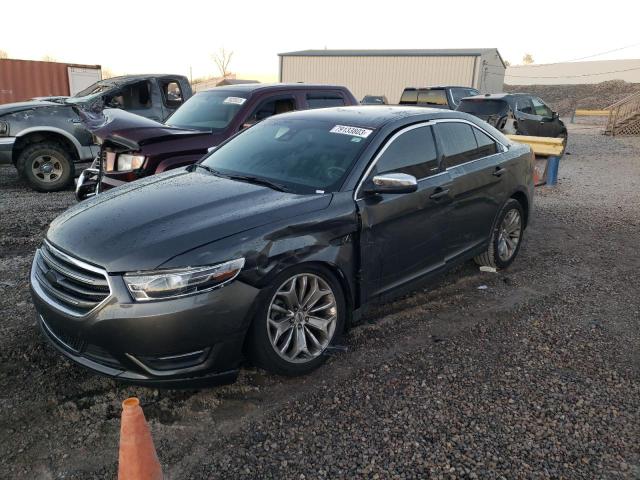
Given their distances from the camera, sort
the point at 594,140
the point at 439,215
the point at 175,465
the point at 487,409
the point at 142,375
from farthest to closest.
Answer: the point at 594,140, the point at 439,215, the point at 487,409, the point at 142,375, the point at 175,465

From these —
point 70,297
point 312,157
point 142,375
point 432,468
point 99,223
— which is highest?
point 312,157

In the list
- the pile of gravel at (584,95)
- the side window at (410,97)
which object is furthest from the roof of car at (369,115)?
the pile of gravel at (584,95)

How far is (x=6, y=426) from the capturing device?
2803mm

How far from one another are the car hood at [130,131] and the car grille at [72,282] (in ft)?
8.53

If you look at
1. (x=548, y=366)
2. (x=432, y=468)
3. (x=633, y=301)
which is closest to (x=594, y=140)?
(x=633, y=301)

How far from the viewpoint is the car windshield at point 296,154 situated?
367cm

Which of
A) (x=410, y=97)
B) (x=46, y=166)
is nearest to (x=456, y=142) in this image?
(x=46, y=166)

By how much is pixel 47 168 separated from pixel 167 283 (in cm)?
692

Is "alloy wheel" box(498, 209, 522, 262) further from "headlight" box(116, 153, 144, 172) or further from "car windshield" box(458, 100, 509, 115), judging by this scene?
"car windshield" box(458, 100, 509, 115)

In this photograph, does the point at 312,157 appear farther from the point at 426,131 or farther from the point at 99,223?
the point at 99,223

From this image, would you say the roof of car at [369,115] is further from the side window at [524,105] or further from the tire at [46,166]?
the side window at [524,105]

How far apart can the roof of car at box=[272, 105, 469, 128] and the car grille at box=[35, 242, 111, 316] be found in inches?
87.0

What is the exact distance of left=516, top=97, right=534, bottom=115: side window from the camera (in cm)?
1355

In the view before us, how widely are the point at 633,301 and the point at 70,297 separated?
4.51 meters
